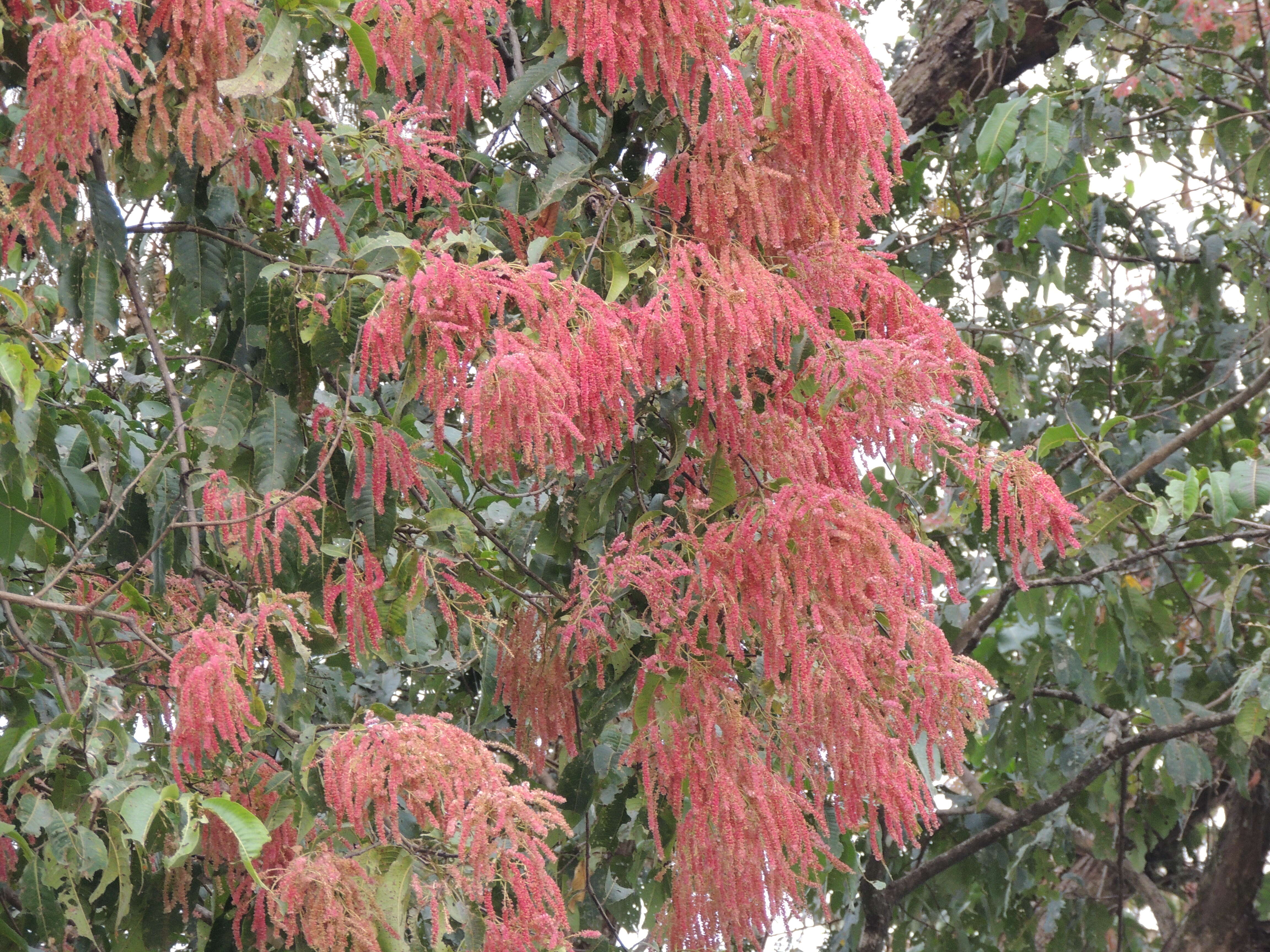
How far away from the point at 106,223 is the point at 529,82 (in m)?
0.68

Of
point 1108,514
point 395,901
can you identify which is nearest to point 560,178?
point 395,901

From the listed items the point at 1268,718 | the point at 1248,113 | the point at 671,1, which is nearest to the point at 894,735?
the point at 671,1

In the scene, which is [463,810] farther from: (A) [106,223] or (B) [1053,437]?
(B) [1053,437]

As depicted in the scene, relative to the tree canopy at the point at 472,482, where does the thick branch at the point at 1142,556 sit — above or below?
below

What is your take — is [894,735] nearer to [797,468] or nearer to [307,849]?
[797,468]

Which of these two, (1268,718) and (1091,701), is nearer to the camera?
(1268,718)

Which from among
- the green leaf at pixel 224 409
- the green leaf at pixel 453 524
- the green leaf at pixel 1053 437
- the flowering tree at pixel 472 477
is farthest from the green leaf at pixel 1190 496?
the green leaf at pixel 224 409

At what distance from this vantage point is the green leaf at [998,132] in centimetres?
331

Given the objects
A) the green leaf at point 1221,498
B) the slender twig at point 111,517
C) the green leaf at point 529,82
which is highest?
the green leaf at point 529,82

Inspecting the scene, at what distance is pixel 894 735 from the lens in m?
2.04

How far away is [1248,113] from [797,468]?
7.14 ft

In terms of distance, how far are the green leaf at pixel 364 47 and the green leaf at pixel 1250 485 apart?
1.60 meters

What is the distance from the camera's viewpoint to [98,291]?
2.19 meters

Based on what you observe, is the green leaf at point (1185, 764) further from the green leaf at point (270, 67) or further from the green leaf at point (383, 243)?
the green leaf at point (270, 67)
